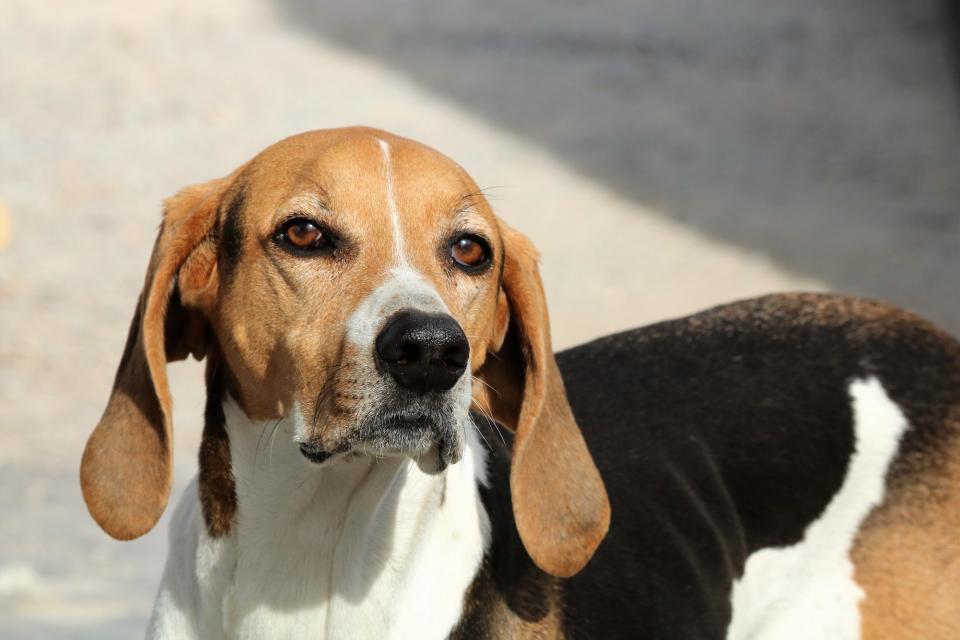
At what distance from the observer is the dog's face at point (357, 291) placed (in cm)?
314

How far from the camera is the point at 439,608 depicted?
3.54 meters

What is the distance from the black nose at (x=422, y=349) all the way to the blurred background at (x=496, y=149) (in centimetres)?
275

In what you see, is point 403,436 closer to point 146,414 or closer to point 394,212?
point 394,212

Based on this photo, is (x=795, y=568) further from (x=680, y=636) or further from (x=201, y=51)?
(x=201, y=51)

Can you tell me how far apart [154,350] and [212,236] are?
31cm

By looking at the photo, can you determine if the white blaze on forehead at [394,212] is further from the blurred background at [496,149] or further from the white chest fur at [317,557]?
the blurred background at [496,149]

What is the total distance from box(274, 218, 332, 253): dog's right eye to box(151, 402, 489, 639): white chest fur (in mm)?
392

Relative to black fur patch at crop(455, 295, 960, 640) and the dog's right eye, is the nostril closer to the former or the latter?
the dog's right eye

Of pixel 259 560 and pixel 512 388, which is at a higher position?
pixel 512 388

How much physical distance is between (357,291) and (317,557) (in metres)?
0.63

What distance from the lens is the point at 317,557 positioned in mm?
3516

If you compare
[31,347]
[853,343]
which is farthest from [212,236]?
[31,347]

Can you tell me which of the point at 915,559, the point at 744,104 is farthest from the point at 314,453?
the point at 744,104

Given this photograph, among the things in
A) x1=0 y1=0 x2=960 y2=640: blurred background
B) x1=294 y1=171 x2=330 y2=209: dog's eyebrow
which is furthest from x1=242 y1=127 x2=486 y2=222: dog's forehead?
x1=0 y1=0 x2=960 y2=640: blurred background
